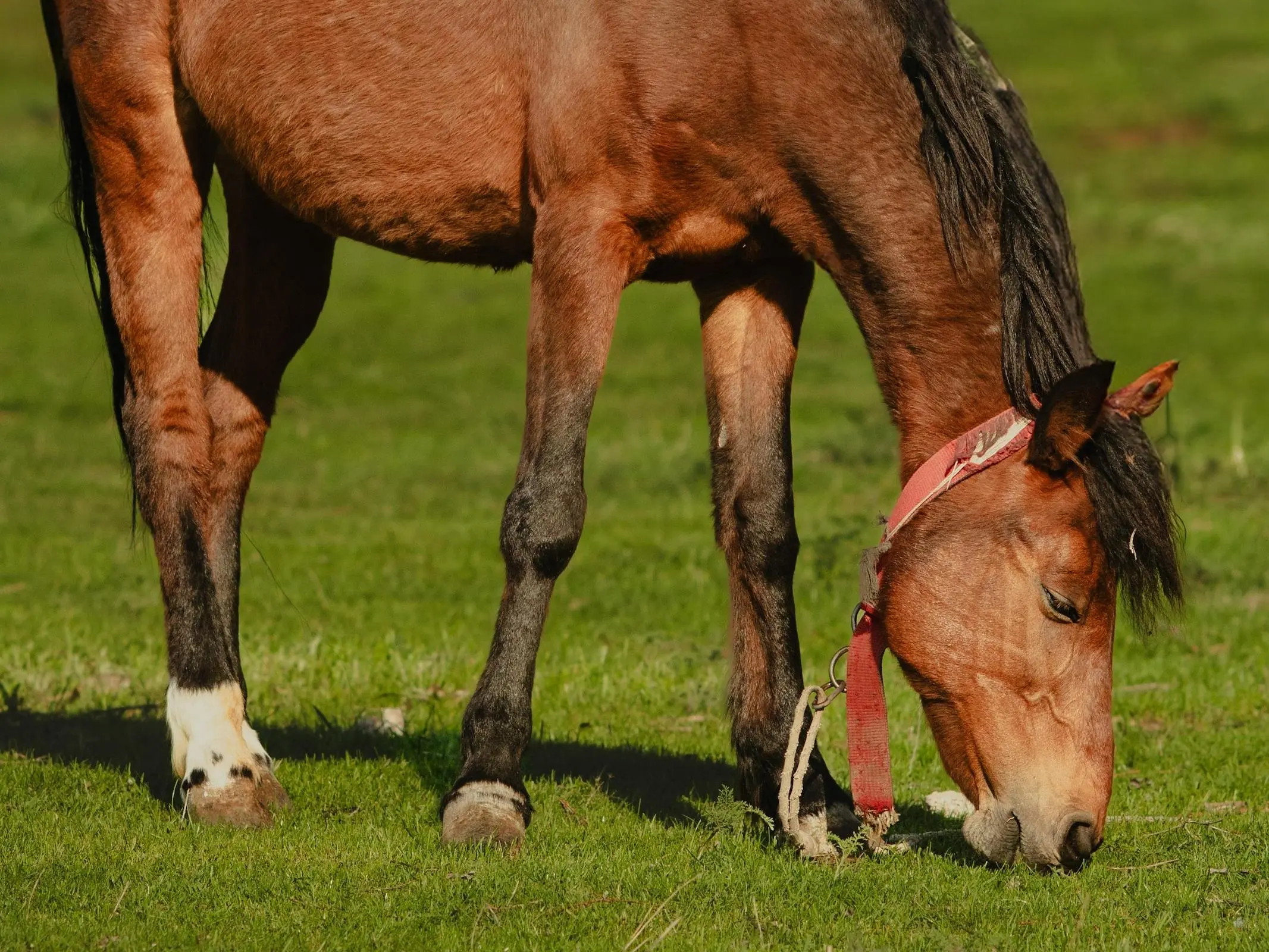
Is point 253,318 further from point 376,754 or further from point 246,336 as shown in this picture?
point 376,754

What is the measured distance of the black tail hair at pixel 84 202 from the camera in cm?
604

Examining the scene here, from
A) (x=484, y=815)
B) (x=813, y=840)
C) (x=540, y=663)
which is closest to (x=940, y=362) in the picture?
(x=813, y=840)

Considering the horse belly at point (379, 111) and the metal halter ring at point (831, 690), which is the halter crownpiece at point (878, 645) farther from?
the horse belly at point (379, 111)

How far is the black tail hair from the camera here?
19.8ft

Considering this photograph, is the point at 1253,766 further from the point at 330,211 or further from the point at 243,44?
the point at 243,44

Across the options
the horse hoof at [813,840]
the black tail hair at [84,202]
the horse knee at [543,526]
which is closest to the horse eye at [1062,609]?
the horse hoof at [813,840]

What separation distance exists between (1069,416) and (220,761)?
107 inches

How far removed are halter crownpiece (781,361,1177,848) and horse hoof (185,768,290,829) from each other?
5.10 ft

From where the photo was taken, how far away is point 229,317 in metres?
6.24

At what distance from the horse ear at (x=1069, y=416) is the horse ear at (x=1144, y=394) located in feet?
0.22

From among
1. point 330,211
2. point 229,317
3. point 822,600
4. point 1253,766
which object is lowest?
point 822,600

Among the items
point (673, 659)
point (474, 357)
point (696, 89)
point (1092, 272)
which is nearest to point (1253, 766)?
point (673, 659)

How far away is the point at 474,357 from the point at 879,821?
1253cm

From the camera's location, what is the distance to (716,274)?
5.22 meters
